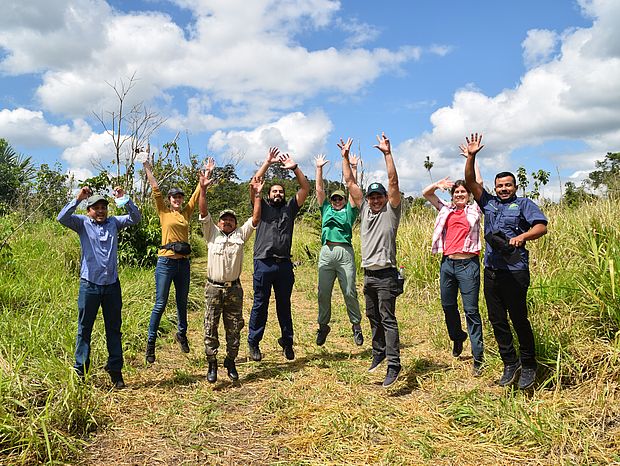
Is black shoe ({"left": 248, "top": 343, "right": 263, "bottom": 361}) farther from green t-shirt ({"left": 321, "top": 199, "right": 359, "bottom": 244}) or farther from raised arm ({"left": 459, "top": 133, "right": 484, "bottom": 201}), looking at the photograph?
raised arm ({"left": 459, "top": 133, "right": 484, "bottom": 201})

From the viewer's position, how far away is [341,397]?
3.92m

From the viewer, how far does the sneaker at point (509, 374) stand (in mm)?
3746

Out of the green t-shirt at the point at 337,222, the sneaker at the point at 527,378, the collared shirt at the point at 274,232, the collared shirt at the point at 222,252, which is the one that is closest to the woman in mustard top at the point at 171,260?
the collared shirt at the point at 222,252

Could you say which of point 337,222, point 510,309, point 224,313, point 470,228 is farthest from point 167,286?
point 510,309

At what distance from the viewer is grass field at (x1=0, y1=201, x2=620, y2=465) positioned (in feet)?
9.75

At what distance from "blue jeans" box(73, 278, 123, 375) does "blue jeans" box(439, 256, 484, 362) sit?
10.1ft

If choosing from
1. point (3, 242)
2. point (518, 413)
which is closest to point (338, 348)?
point (518, 413)

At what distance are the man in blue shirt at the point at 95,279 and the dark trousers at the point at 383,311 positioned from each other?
226cm

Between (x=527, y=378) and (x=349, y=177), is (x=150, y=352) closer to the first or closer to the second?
(x=349, y=177)

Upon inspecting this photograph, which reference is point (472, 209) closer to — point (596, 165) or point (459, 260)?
point (459, 260)

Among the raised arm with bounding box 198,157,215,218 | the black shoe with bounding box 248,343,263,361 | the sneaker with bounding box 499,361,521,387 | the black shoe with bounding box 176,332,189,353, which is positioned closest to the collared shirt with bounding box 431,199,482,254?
the sneaker with bounding box 499,361,521,387

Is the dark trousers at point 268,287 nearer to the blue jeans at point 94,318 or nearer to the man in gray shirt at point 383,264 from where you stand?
the man in gray shirt at point 383,264

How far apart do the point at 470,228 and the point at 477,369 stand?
1304 millimetres

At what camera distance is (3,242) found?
20.9ft
